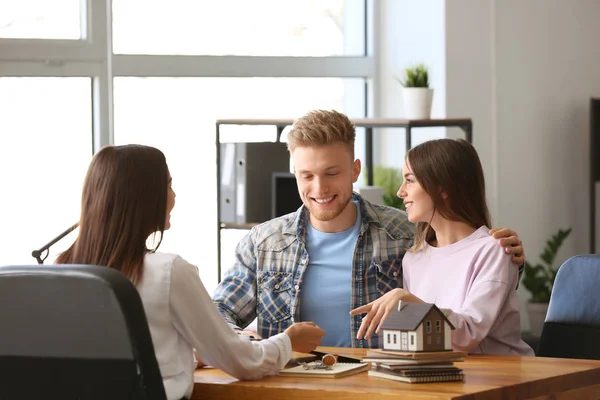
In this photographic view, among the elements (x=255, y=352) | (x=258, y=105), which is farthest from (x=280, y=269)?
(x=258, y=105)

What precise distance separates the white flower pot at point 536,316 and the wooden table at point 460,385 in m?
3.20

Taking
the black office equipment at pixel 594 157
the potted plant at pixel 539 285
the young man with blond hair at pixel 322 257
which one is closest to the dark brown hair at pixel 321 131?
the young man with blond hair at pixel 322 257

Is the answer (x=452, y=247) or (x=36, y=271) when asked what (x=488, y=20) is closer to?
(x=452, y=247)

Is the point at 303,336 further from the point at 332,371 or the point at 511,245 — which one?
the point at 511,245

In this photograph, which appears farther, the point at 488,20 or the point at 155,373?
the point at 488,20

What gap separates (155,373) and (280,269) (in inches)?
42.7

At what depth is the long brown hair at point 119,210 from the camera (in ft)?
6.59

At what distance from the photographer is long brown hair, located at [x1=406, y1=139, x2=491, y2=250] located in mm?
2689

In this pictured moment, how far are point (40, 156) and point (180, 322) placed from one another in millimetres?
2688

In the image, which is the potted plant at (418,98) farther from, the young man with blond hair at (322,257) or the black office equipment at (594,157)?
the young man with blond hair at (322,257)

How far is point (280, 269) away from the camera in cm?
285

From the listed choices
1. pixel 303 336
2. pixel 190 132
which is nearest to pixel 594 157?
pixel 190 132

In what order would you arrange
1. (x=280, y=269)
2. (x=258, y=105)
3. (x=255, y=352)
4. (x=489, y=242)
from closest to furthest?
(x=255, y=352)
(x=489, y=242)
(x=280, y=269)
(x=258, y=105)

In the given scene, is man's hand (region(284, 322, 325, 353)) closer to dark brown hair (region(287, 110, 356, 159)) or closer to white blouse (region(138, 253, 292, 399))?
white blouse (region(138, 253, 292, 399))
